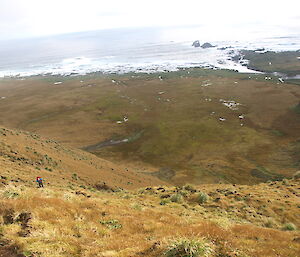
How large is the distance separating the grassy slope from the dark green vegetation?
28.4 m

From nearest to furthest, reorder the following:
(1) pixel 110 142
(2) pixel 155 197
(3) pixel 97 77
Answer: (2) pixel 155 197
(1) pixel 110 142
(3) pixel 97 77

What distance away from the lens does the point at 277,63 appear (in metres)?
170

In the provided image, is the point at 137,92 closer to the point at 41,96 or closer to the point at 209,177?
the point at 41,96

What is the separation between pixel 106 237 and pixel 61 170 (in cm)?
1999

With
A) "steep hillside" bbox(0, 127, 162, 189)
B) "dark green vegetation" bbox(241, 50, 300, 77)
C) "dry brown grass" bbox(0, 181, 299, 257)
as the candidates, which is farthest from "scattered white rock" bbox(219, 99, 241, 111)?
"dry brown grass" bbox(0, 181, 299, 257)

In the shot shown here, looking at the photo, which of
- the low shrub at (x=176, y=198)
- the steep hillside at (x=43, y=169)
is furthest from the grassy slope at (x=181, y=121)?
the low shrub at (x=176, y=198)

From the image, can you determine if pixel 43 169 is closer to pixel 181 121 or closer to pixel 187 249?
pixel 187 249

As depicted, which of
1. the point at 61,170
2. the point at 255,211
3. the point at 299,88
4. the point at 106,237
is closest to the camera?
the point at 106,237

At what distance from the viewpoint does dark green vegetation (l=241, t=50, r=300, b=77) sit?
149975 millimetres

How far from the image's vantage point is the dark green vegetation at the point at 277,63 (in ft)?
492

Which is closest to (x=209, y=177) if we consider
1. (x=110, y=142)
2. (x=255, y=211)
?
(x=255, y=211)

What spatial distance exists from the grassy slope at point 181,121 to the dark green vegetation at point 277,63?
28.4 m

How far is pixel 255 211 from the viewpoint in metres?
18.6

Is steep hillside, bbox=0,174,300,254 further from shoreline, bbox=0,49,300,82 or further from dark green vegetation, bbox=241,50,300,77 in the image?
dark green vegetation, bbox=241,50,300,77
